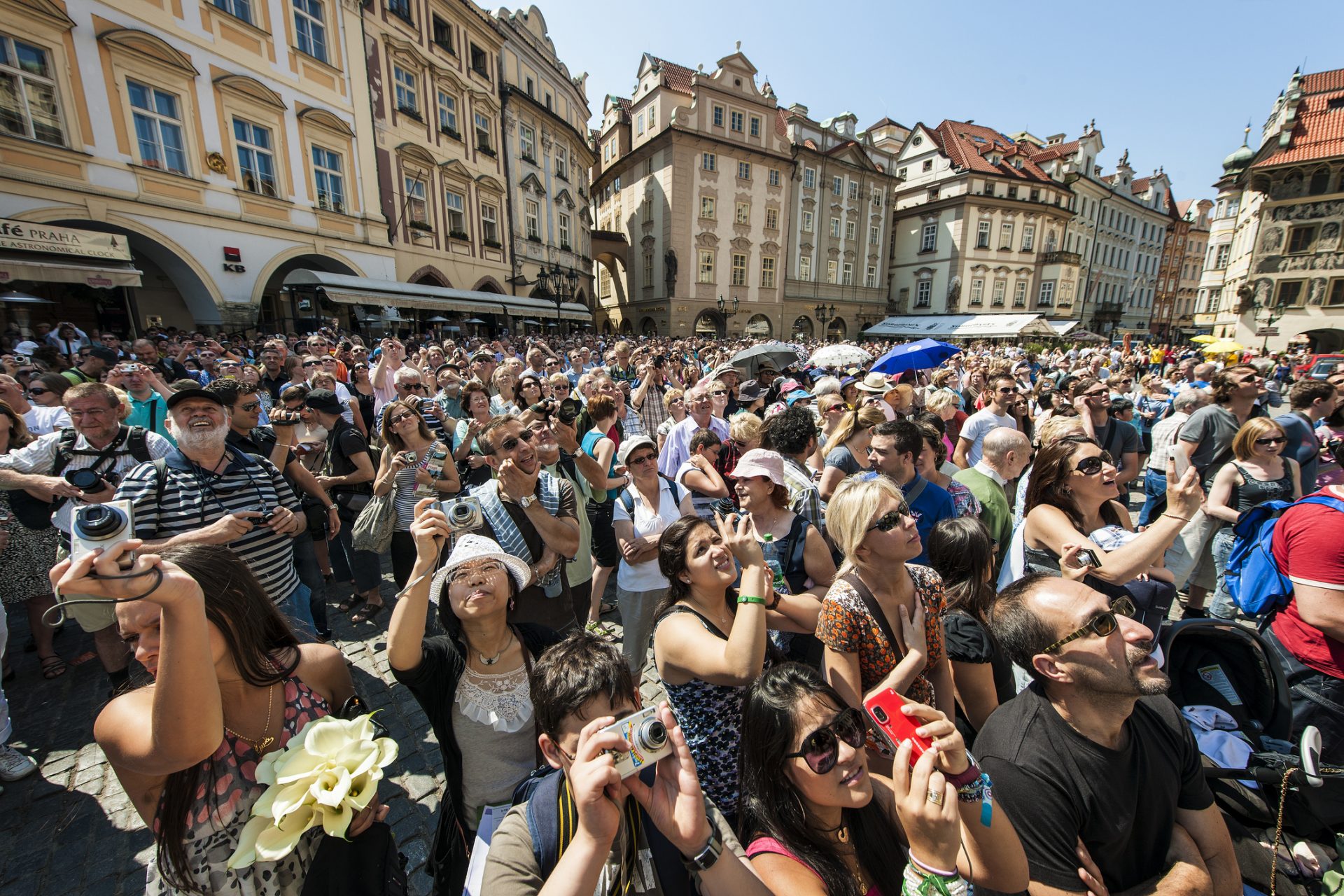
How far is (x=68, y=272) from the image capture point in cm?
1017

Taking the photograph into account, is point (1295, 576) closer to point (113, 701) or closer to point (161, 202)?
point (113, 701)

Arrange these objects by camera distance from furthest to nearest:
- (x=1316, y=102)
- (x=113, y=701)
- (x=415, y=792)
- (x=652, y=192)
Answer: (x=652, y=192) → (x=1316, y=102) → (x=415, y=792) → (x=113, y=701)

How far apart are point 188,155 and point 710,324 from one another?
26993 millimetres

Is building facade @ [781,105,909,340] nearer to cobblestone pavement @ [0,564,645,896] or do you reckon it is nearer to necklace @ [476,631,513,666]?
cobblestone pavement @ [0,564,645,896]

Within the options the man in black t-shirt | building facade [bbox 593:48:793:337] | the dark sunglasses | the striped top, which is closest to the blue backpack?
the dark sunglasses

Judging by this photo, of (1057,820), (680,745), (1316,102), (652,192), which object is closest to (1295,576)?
(1057,820)

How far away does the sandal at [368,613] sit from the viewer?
4.34 meters

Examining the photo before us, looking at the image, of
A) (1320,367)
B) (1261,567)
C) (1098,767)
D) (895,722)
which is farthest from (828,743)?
(1320,367)

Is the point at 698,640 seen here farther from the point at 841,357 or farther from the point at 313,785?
the point at 841,357

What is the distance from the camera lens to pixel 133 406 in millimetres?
4395

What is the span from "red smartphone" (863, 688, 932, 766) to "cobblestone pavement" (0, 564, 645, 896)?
2.21 meters

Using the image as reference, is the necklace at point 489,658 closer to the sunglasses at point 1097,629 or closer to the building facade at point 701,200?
the sunglasses at point 1097,629

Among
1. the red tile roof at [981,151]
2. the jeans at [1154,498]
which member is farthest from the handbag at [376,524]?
the red tile roof at [981,151]

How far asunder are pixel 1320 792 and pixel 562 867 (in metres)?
2.94
